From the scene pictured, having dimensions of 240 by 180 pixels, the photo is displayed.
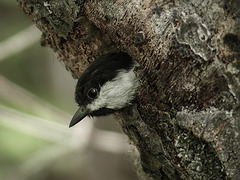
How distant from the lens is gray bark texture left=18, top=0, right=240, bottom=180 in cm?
205

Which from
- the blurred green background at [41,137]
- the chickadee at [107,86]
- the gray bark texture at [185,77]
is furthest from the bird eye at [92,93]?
the blurred green background at [41,137]

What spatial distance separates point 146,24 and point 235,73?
1.80 feet

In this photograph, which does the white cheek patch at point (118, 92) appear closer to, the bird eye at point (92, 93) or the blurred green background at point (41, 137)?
the bird eye at point (92, 93)

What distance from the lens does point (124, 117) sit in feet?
8.20

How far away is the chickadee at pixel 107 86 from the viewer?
7.89 ft

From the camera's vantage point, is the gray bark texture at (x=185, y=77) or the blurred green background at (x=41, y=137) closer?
the gray bark texture at (x=185, y=77)

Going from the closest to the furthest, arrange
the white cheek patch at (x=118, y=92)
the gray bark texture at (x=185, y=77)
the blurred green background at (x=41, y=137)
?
1. the gray bark texture at (x=185, y=77)
2. the white cheek patch at (x=118, y=92)
3. the blurred green background at (x=41, y=137)

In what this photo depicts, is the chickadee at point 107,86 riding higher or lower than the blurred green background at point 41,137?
higher

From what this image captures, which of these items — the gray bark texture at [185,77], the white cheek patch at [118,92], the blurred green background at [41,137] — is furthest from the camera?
the blurred green background at [41,137]

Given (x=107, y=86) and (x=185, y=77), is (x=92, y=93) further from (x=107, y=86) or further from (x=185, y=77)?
(x=185, y=77)

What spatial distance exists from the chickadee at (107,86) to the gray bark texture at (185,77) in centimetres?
12

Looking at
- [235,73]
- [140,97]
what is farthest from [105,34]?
[235,73]

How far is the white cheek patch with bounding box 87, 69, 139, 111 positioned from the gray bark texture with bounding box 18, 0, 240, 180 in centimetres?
9

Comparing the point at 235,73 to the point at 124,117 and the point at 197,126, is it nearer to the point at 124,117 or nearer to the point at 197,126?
the point at 197,126
